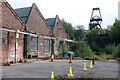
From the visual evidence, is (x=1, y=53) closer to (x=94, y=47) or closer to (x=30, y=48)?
(x=30, y=48)

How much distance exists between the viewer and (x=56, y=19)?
23.7m

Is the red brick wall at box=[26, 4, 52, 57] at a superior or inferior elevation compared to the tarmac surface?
superior

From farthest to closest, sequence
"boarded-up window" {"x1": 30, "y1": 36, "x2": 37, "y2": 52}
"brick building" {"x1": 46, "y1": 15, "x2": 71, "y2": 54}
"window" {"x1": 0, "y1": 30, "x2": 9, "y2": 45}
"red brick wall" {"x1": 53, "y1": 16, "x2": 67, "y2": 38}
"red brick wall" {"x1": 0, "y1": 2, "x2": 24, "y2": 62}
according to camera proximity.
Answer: "red brick wall" {"x1": 53, "y1": 16, "x2": 67, "y2": 38}
"brick building" {"x1": 46, "y1": 15, "x2": 71, "y2": 54}
"boarded-up window" {"x1": 30, "y1": 36, "x2": 37, "y2": 52}
"red brick wall" {"x1": 0, "y1": 2, "x2": 24, "y2": 62}
"window" {"x1": 0, "y1": 30, "x2": 9, "y2": 45}

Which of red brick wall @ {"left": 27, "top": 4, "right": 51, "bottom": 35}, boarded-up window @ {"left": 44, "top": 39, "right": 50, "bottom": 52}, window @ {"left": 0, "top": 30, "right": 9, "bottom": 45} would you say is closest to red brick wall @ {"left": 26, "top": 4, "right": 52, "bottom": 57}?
red brick wall @ {"left": 27, "top": 4, "right": 51, "bottom": 35}

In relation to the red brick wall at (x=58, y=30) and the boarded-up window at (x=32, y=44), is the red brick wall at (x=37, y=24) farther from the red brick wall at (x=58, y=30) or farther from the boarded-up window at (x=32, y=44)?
the red brick wall at (x=58, y=30)

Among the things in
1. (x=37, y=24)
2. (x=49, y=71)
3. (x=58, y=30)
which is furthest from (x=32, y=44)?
(x=49, y=71)

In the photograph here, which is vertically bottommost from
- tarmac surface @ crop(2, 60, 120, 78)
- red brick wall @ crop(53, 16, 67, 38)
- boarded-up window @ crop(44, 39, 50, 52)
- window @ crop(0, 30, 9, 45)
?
tarmac surface @ crop(2, 60, 120, 78)

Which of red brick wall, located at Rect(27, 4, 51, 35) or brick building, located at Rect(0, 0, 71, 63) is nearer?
brick building, located at Rect(0, 0, 71, 63)

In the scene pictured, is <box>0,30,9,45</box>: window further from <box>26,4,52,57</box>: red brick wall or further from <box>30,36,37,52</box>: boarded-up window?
<box>30,36,37,52</box>: boarded-up window

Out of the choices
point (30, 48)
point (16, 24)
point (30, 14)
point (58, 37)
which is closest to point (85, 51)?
point (58, 37)

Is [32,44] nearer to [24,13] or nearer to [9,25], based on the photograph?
[24,13]

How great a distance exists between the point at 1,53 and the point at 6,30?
6.29 ft

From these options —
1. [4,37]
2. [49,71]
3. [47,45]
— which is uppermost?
[4,37]

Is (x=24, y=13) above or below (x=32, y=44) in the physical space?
above
